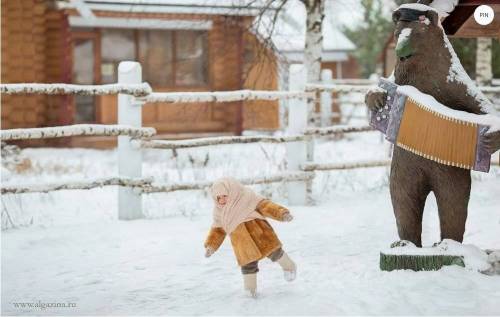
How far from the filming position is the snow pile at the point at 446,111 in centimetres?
412

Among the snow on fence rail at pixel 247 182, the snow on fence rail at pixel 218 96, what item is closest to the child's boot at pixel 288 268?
the snow on fence rail at pixel 247 182

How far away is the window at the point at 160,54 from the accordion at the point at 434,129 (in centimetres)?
1141

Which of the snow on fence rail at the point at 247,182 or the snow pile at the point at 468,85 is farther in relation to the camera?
the snow on fence rail at the point at 247,182

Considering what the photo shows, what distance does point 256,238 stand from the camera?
4.29 metres

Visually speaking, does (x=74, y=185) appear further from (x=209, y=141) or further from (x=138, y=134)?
(x=209, y=141)

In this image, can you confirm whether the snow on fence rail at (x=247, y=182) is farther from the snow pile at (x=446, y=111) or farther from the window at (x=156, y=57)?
the window at (x=156, y=57)

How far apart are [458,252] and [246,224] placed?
134cm

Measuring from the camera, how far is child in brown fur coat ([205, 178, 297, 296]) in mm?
4262

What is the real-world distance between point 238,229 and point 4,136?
10.4 ft

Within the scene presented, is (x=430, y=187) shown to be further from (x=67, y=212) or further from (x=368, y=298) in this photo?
(x=67, y=212)

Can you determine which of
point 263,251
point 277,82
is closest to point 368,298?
point 263,251

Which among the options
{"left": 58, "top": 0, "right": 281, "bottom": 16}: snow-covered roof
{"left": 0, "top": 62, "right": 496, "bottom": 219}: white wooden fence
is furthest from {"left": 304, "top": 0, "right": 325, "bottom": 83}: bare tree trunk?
{"left": 58, "top": 0, "right": 281, "bottom": 16}: snow-covered roof

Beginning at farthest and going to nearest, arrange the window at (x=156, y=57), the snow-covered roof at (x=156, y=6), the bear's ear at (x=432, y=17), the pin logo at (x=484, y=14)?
the window at (x=156, y=57) < the snow-covered roof at (x=156, y=6) < the pin logo at (x=484, y=14) < the bear's ear at (x=432, y=17)

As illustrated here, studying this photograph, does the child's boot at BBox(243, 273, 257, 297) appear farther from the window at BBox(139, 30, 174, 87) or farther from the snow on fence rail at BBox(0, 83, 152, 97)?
the window at BBox(139, 30, 174, 87)
